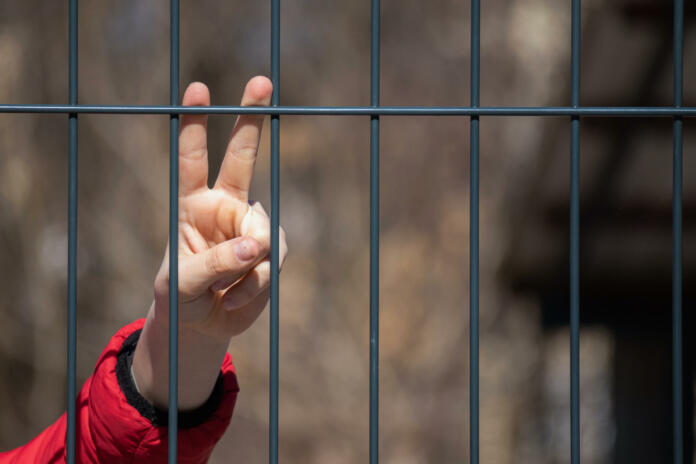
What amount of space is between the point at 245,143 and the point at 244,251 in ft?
0.40

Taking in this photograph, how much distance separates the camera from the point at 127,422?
0.94 m

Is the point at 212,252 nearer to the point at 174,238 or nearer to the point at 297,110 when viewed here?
the point at 174,238

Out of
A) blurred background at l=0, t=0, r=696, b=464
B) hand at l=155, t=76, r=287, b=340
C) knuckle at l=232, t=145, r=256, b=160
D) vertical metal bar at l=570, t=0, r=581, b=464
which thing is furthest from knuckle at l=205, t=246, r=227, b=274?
blurred background at l=0, t=0, r=696, b=464

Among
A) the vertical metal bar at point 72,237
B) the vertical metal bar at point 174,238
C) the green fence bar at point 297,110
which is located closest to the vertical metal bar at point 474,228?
the green fence bar at point 297,110

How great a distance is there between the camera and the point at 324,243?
7.55 feet

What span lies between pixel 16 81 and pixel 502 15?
1.60m

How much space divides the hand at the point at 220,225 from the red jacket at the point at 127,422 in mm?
153

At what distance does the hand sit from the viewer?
766 millimetres

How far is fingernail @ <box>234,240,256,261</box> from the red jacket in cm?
32

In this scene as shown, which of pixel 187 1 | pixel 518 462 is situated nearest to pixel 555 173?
pixel 518 462

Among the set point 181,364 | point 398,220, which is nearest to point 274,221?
point 181,364

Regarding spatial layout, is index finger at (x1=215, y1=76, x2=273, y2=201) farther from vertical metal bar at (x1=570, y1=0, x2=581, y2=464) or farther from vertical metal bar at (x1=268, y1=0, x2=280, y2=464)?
vertical metal bar at (x1=570, y1=0, x2=581, y2=464)

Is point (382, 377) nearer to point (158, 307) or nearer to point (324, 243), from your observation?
point (324, 243)

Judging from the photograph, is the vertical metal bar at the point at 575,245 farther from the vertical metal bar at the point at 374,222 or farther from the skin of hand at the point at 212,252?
the skin of hand at the point at 212,252
